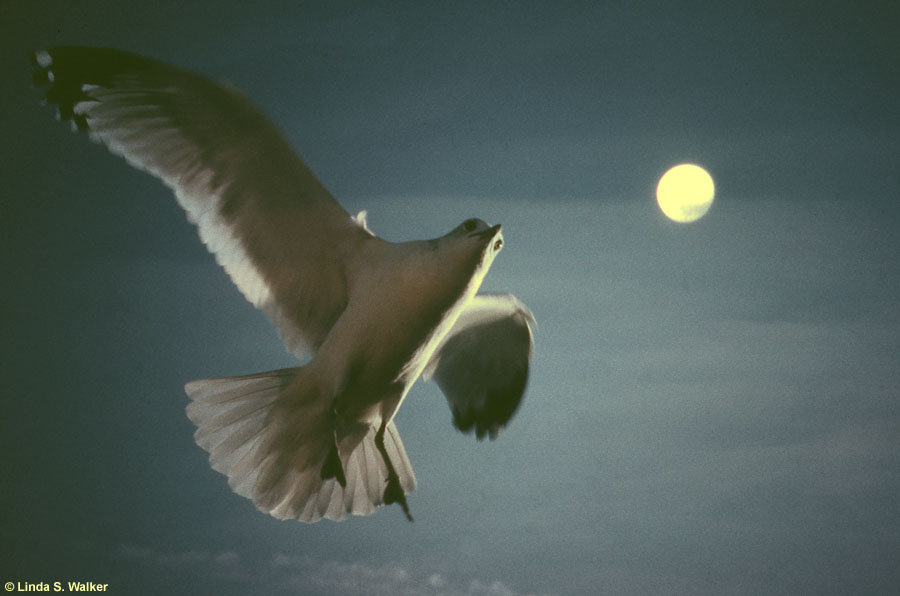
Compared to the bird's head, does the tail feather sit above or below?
below

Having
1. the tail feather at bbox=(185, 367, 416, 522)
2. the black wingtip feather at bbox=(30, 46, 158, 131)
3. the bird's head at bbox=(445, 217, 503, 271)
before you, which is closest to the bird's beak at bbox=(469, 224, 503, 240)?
the bird's head at bbox=(445, 217, 503, 271)

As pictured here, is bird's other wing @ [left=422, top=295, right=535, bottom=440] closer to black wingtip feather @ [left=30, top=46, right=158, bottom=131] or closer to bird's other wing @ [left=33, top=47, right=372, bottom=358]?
bird's other wing @ [left=33, top=47, right=372, bottom=358]

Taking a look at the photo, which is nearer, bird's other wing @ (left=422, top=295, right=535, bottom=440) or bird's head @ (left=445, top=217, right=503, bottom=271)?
bird's head @ (left=445, top=217, right=503, bottom=271)

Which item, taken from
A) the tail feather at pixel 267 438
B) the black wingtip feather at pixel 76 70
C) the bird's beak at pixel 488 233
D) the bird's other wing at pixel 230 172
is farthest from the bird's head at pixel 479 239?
the black wingtip feather at pixel 76 70

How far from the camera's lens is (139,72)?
167cm

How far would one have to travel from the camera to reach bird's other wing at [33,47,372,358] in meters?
1.65

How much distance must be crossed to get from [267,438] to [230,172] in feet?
2.04

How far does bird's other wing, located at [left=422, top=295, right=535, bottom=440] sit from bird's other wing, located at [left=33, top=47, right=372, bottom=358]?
428mm

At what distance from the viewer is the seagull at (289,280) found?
157 cm

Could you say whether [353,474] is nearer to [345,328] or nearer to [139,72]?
[345,328]

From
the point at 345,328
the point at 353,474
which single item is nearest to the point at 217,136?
the point at 345,328

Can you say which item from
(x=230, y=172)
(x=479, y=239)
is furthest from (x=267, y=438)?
(x=479, y=239)

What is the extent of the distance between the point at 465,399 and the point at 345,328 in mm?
612

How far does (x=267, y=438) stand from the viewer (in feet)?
5.89
